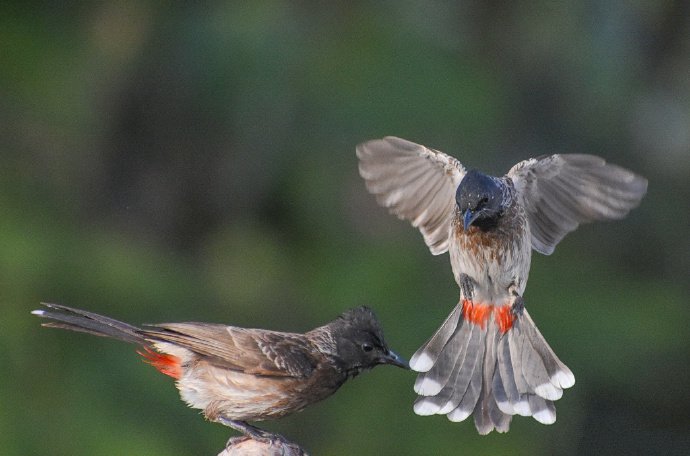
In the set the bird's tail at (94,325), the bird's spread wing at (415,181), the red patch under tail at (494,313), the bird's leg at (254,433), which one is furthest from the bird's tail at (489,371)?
the bird's tail at (94,325)

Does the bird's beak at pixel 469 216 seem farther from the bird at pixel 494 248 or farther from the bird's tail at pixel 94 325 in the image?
the bird's tail at pixel 94 325

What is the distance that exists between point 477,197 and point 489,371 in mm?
933

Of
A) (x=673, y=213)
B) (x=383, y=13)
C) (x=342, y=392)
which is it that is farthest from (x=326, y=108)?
(x=673, y=213)

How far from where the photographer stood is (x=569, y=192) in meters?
6.40

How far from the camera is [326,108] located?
9.49 m

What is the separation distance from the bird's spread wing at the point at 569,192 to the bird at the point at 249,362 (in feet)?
3.76

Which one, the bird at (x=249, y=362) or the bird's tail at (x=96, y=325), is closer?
the bird's tail at (x=96, y=325)

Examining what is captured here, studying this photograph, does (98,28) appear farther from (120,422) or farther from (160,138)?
(120,422)

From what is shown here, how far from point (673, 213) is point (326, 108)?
10.0ft

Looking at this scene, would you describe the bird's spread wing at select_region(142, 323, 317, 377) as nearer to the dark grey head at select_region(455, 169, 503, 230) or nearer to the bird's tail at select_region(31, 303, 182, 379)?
the bird's tail at select_region(31, 303, 182, 379)

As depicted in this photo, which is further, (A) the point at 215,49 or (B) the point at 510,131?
(B) the point at 510,131

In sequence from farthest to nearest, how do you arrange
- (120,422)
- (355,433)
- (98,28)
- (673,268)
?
(673,268), (98,28), (355,433), (120,422)

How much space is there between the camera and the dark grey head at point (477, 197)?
233 inches

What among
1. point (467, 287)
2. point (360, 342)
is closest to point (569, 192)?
point (467, 287)
